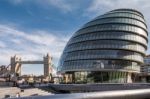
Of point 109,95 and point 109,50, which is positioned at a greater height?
point 109,50

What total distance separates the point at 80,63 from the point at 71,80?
6.59m

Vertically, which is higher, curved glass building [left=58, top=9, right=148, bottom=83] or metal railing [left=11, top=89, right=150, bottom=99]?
curved glass building [left=58, top=9, right=148, bottom=83]

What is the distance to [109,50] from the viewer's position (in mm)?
77125

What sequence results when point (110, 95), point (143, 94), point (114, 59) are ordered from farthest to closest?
point (114, 59)
point (143, 94)
point (110, 95)

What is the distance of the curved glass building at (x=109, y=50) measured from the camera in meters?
77.0

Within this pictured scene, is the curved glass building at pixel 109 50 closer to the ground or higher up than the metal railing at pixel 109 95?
higher up

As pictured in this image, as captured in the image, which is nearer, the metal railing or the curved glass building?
the metal railing

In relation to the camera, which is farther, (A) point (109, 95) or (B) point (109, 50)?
(B) point (109, 50)

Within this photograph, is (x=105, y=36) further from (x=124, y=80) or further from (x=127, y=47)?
(x=124, y=80)

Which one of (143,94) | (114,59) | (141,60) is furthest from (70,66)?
(143,94)

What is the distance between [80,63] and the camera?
79188 millimetres

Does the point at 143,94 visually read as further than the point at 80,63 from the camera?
No

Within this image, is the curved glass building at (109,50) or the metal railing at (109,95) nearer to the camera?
the metal railing at (109,95)

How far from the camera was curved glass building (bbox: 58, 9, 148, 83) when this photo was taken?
7700 centimetres
